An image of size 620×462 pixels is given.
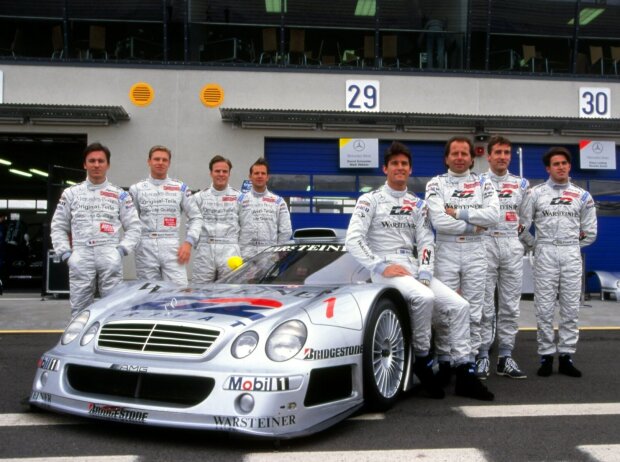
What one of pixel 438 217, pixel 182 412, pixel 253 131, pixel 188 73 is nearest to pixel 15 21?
pixel 188 73

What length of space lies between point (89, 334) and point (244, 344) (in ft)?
3.16

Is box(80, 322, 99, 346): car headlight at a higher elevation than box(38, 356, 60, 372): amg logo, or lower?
higher

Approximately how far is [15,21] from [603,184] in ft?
42.2

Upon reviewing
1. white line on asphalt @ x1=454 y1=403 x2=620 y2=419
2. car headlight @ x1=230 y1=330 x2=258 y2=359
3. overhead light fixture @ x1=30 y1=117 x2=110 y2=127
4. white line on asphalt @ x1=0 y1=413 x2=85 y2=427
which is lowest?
white line on asphalt @ x1=454 y1=403 x2=620 y2=419

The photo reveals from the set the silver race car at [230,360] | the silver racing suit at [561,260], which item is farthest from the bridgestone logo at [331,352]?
the silver racing suit at [561,260]

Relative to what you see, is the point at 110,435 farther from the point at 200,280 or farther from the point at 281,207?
the point at 281,207

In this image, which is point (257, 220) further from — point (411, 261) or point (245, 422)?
point (245, 422)

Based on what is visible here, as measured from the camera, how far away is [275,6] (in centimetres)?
1354

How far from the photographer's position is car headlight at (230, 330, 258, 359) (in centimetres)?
329

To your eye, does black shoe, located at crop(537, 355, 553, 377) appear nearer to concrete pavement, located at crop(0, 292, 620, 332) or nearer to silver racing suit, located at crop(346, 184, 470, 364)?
silver racing suit, located at crop(346, 184, 470, 364)

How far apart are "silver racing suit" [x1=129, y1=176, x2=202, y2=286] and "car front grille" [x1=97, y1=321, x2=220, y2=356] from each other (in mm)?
2176

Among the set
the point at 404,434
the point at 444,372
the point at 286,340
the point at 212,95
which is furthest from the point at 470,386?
the point at 212,95

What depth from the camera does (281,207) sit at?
696 centimetres

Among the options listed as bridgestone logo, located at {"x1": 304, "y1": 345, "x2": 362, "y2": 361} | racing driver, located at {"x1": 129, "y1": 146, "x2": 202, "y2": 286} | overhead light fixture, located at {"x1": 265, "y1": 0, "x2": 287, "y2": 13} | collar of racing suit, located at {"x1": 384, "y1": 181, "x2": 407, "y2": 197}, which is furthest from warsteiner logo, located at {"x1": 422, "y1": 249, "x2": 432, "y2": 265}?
overhead light fixture, located at {"x1": 265, "y1": 0, "x2": 287, "y2": 13}
